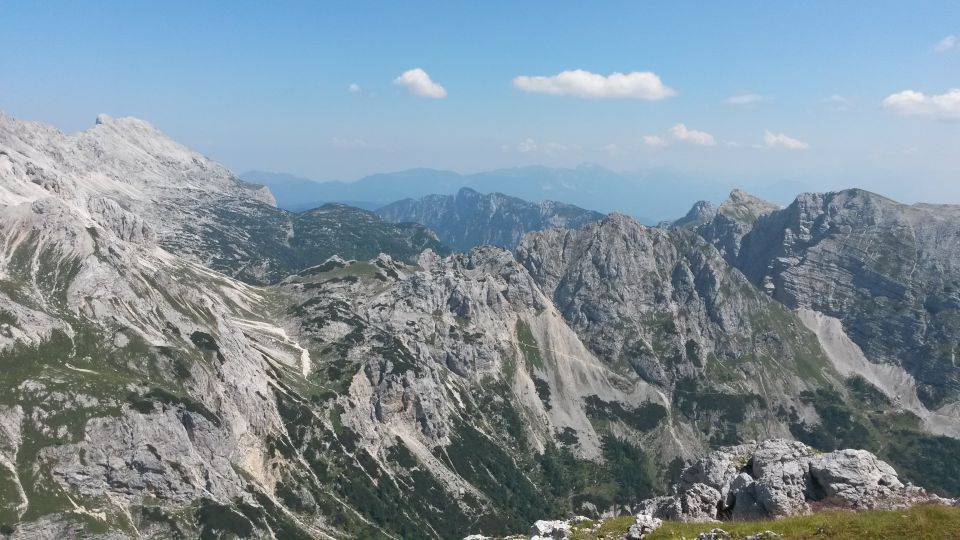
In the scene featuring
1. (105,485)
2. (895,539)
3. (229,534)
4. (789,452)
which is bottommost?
(229,534)

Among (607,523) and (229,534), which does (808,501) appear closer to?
(607,523)

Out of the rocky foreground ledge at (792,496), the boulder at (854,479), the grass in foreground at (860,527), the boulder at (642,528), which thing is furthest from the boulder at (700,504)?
the grass in foreground at (860,527)

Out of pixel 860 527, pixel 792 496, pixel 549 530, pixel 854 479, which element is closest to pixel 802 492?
Answer: pixel 792 496

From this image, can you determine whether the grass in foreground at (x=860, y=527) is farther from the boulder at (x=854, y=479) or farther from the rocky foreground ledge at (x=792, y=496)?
the boulder at (x=854, y=479)

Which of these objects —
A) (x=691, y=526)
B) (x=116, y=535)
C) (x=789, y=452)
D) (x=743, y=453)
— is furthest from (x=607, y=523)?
(x=116, y=535)

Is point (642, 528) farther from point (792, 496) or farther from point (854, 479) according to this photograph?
point (854, 479)

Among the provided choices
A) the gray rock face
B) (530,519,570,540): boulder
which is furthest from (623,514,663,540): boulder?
the gray rock face
